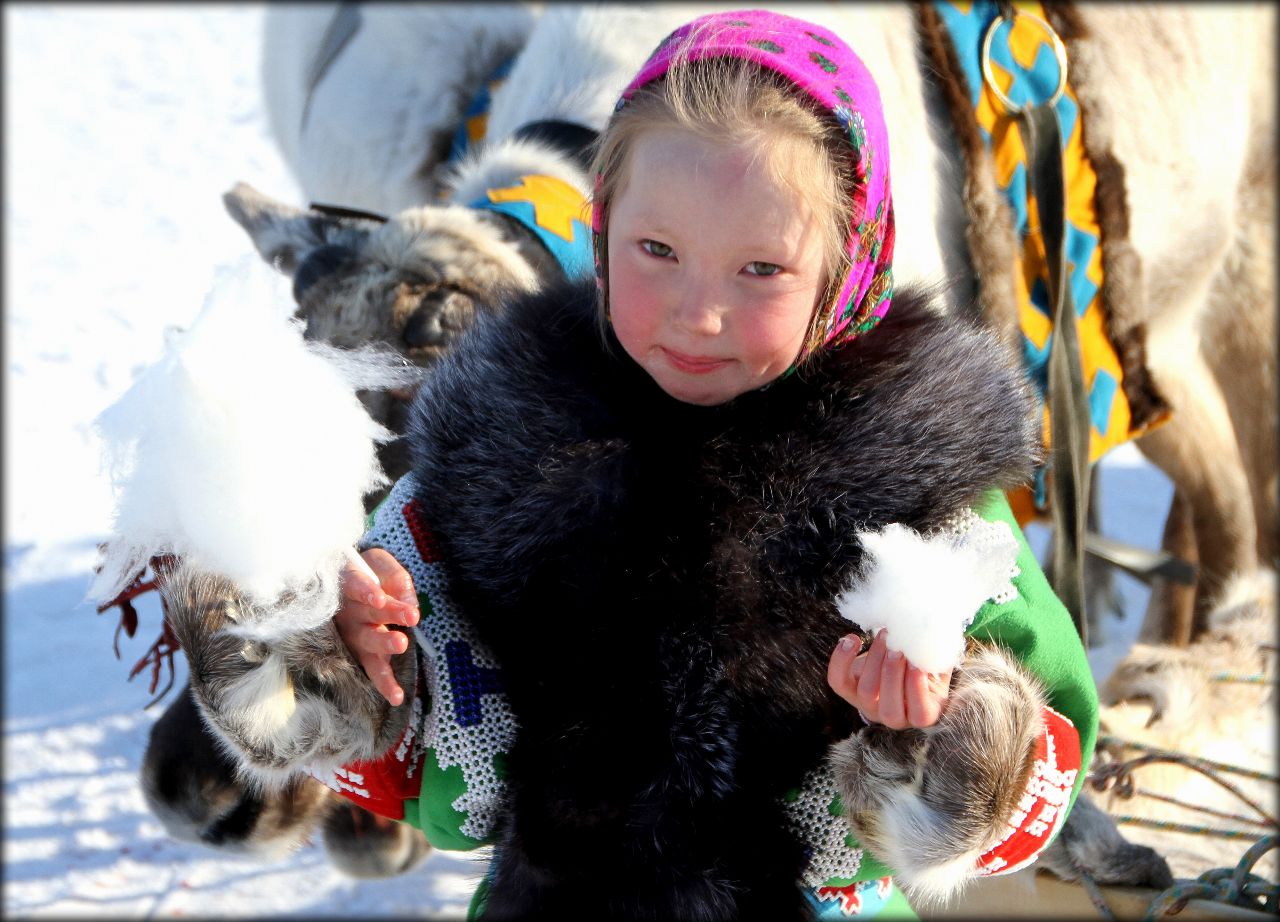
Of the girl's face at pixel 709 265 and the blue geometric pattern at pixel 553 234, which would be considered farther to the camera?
the blue geometric pattern at pixel 553 234

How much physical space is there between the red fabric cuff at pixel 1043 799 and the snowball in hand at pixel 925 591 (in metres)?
0.15

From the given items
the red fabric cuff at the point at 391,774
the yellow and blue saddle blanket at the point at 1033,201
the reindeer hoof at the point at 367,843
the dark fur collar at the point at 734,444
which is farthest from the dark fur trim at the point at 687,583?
the reindeer hoof at the point at 367,843

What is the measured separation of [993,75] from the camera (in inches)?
80.3

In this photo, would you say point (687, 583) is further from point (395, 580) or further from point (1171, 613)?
point (1171, 613)

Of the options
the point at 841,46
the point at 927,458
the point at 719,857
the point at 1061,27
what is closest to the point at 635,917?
the point at 719,857

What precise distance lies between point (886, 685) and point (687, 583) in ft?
0.74

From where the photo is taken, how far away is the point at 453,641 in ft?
4.08

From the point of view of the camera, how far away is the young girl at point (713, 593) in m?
1.09

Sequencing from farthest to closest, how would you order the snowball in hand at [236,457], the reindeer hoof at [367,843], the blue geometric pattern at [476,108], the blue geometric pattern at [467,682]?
the blue geometric pattern at [476,108] → the reindeer hoof at [367,843] → the blue geometric pattern at [467,682] → the snowball in hand at [236,457]

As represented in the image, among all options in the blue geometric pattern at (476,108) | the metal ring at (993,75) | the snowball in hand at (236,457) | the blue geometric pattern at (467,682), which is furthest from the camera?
the blue geometric pattern at (476,108)

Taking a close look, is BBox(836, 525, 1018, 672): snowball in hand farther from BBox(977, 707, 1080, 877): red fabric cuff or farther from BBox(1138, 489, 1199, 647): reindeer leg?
BBox(1138, 489, 1199, 647): reindeer leg

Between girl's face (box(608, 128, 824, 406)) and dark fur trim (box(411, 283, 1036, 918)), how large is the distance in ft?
0.23

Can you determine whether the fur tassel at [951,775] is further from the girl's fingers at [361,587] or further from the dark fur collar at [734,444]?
the girl's fingers at [361,587]

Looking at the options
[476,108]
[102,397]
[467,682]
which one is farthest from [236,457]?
[102,397]
